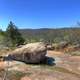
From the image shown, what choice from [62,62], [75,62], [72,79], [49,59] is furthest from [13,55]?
[72,79]

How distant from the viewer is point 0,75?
1237 cm

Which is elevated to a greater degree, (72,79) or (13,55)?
(13,55)

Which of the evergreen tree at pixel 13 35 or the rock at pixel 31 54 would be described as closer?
the rock at pixel 31 54

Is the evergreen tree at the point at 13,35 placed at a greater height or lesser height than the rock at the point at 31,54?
greater

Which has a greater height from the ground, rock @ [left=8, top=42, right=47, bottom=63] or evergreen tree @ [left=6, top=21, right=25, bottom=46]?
evergreen tree @ [left=6, top=21, right=25, bottom=46]

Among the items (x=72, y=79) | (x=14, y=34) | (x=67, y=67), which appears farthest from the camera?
(x=14, y=34)

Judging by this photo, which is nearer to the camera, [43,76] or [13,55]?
[43,76]

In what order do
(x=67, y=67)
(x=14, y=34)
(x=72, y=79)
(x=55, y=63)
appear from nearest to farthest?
(x=72, y=79) < (x=67, y=67) < (x=55, y=63) < (x=14, y=34)

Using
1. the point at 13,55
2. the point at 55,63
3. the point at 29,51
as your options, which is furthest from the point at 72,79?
the point at 13,55

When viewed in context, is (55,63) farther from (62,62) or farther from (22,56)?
(22,56)

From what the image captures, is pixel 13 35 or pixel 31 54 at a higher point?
pixel 13 35

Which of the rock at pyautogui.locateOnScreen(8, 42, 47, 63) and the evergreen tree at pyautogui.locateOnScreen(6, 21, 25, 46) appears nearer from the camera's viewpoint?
the rock at pyautogui.locateOnScreen(8, 42, 47, 63)

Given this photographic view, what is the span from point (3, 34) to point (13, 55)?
29.9 metres

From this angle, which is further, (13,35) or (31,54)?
(13,35)
